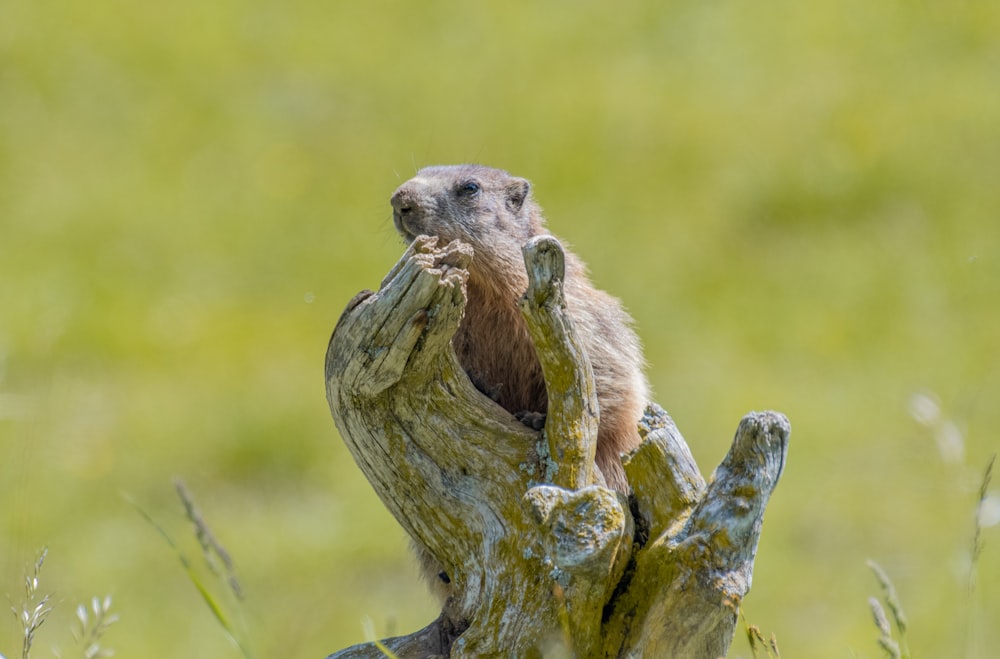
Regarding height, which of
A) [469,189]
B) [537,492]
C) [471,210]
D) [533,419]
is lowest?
[537,492]

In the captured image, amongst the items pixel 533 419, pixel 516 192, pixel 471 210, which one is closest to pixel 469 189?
pixel 471 210

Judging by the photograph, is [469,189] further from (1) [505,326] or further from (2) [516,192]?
(1) [505,326]

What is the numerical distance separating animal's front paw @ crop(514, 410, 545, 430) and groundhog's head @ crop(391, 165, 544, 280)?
2.49 ft

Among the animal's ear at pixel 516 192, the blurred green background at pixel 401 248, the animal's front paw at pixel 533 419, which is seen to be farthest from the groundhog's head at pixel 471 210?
the blurred green background at pixel 401 248

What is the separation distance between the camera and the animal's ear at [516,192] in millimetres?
5531

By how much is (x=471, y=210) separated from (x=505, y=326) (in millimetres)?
535

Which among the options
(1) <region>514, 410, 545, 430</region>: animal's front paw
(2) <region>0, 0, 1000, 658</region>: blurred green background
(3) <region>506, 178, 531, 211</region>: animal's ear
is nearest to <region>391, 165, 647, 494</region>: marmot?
(1) <region>514, 410, 545, 430</region>: animal's front paw

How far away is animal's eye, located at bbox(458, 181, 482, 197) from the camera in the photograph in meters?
5.19

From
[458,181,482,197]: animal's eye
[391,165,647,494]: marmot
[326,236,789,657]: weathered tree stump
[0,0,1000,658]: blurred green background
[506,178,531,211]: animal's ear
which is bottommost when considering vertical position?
[326,236,789,657]: weathered tree stump

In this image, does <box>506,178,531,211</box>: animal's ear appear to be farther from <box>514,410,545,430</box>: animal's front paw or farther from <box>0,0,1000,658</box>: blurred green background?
<box>0,0,1000,658</box>: blurred green background

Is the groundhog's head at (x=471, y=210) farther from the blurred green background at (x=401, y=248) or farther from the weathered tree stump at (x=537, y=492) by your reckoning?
the blurred green background at (x=401, y=248)

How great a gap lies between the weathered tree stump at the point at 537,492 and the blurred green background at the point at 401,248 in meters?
5.18

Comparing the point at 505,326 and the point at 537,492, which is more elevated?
the point at 505,326

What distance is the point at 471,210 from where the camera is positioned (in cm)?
515
